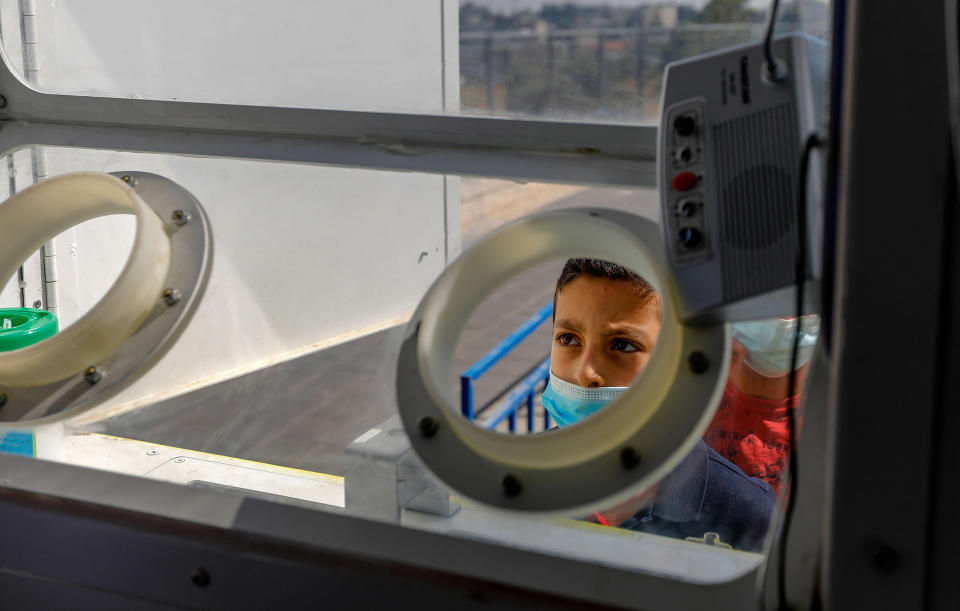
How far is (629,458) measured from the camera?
0.96 meters

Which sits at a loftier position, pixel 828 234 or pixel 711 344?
pixel 828 234

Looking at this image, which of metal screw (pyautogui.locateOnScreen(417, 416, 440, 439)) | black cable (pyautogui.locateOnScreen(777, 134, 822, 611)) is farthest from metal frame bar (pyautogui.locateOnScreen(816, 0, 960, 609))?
metal screw (pyautogui.locateOnScreen(417, 416, 440, 439))

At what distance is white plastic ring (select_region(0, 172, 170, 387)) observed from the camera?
119cm

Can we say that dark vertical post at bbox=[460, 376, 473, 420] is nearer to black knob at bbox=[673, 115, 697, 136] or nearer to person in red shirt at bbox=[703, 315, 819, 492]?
person in red shirt at bbox=[703, 315, 819, 492]

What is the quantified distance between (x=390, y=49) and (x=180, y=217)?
75 cm

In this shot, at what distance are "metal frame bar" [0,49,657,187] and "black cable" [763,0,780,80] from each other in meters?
0.22

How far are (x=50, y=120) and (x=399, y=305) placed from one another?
722 millimetres

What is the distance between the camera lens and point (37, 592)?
1.13 meters

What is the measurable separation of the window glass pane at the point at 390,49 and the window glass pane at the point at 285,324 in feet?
0.58

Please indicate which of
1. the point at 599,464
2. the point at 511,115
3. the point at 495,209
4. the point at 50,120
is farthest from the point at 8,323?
the point at 599,464

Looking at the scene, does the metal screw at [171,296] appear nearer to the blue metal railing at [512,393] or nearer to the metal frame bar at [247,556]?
the metal frame bar at [247,556]

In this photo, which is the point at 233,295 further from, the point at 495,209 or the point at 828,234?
the point at 828,234

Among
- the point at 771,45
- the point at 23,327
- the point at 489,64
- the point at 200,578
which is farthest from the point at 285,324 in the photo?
the point at 771,45

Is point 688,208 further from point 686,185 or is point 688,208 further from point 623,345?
point 623,345
